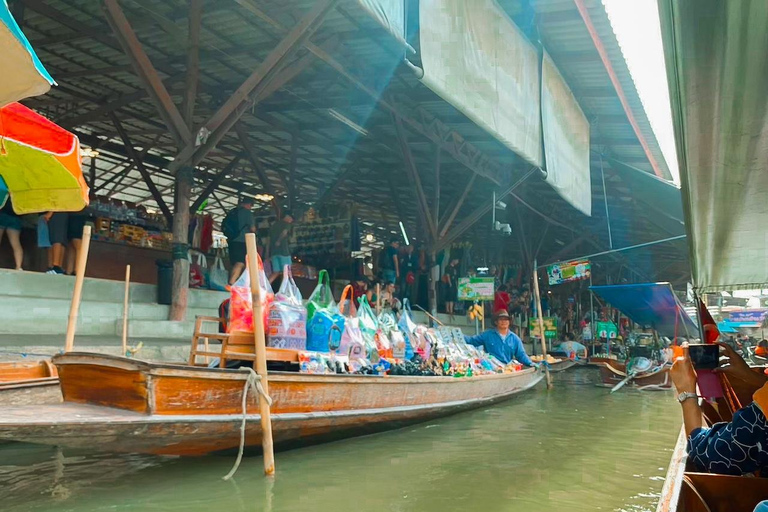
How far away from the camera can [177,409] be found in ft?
12.3

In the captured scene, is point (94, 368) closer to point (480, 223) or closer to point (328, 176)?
point (328, 176)

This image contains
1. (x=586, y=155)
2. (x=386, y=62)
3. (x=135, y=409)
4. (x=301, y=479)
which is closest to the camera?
(x=135, y=409)

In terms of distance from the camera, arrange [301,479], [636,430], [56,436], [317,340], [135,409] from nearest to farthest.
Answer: [56,436]
[135,409]
[301,479]
[317,340]
[636,430]

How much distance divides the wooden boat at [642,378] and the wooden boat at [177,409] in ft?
25.0

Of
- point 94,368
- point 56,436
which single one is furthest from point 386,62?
point 56,436

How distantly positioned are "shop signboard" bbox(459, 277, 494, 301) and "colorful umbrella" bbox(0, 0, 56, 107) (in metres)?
8.84

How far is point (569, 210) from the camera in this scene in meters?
15.5

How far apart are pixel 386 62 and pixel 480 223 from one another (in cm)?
938

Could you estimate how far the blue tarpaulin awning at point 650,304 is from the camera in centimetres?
1089

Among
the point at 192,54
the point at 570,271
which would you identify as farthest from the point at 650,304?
the point at 192,54

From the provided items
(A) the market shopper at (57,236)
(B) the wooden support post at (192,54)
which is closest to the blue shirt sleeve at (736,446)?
(B) the wooden support post at (192,54)

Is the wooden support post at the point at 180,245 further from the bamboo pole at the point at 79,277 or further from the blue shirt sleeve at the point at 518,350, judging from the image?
the blue shirt sleeve at the point at 518,350

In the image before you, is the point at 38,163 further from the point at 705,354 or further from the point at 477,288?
the point at 477,288

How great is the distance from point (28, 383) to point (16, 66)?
115 inches
